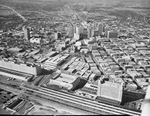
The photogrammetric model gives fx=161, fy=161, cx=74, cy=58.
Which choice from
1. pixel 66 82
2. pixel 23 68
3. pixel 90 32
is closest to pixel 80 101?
pixel 66 82

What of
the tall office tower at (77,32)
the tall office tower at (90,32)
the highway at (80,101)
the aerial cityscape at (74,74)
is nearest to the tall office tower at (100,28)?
the aerial cityscape at (74,74)

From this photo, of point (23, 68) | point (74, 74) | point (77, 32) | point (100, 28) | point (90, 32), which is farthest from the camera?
point (100, 28)

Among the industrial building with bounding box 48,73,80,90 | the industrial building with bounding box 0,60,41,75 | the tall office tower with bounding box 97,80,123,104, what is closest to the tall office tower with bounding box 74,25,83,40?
the industrial building with bounding box 0,60,41,75

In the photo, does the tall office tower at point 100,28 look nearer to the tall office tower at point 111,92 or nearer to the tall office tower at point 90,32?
the tall office tower at point 90,32

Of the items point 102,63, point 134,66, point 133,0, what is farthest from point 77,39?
point 133,0

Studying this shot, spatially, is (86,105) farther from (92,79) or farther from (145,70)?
(145,70)

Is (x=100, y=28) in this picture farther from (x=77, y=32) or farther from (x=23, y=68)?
(x=23, y=68)

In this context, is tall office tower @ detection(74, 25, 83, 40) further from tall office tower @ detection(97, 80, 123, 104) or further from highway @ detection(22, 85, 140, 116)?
tall office tower @ detection(97, 80, 123, 104)
